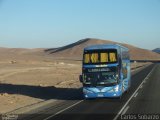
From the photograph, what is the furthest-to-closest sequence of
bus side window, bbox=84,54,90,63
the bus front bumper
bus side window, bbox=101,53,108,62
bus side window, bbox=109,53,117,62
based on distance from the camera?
1. bus side window, bbox=84,54,90,63
2. bus side window, bbox=101,53,108,62
3. bus side window, bbox=109,53,117,62
4. the bus front bumper

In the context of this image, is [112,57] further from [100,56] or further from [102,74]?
[102,74]

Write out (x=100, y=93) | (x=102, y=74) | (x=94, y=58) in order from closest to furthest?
(x=100, y=93)
(x=102, y=74)
(x=94, y=58)

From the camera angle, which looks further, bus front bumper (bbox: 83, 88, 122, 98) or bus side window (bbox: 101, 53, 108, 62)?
bus side window (bbox: 101, 53, 108, 62)

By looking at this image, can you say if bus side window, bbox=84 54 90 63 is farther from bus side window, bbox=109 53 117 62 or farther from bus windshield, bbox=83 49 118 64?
bus side window, bbox=109 53 117 62

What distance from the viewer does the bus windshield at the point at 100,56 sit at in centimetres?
2670

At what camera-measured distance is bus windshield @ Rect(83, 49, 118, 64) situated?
26703 millimetres

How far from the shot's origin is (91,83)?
2617cm

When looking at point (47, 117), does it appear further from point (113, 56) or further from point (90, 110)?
point (113, 56)

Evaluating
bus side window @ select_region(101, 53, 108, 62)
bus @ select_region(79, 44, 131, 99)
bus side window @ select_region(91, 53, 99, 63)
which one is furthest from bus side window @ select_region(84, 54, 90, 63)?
bus side window @ select_region(101, 53, 108, 62)

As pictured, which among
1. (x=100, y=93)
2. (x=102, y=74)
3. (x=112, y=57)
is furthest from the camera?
(x=112, y=57)

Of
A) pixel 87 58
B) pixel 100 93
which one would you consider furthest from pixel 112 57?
pixel 100 93

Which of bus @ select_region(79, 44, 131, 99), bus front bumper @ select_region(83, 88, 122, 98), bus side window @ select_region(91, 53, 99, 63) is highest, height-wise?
bus side window @ select_region(91, 53, 99, 63)

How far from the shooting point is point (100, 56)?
27016 mm

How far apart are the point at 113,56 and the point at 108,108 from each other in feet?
17.5
